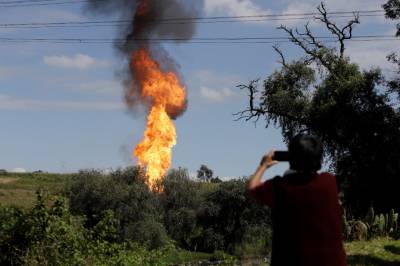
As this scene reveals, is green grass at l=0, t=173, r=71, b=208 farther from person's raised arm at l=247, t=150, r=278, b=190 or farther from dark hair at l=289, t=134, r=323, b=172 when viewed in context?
dark hair at l=289, t=134, r=323, b=172

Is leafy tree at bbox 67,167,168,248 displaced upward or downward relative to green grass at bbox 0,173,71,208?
downward

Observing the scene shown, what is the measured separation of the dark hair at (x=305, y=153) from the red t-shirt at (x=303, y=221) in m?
0.09

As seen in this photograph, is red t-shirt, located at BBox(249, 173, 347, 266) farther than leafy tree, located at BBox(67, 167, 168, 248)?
No

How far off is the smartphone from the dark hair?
0.17ft

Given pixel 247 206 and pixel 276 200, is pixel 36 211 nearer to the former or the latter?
pixel 276 200

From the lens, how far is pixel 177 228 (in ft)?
179

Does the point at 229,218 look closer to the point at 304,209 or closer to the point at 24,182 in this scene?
the point at 304,209

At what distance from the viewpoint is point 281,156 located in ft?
15.3

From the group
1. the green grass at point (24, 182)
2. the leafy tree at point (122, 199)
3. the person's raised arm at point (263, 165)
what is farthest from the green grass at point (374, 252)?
the green grass at point (24, 182)

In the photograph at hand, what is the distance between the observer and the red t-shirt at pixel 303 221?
4.34 meters

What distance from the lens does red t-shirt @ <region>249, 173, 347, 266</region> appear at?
4.34 meters

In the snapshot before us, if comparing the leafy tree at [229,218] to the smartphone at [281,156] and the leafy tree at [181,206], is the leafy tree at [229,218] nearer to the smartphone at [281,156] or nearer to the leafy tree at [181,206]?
the leafy tree at [181,206]

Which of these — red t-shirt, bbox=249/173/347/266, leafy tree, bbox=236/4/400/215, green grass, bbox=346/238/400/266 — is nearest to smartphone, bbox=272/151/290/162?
red t-shirt, bbox=249/173/347/266

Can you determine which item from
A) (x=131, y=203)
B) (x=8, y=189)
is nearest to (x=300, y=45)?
(x=131, y=203)
